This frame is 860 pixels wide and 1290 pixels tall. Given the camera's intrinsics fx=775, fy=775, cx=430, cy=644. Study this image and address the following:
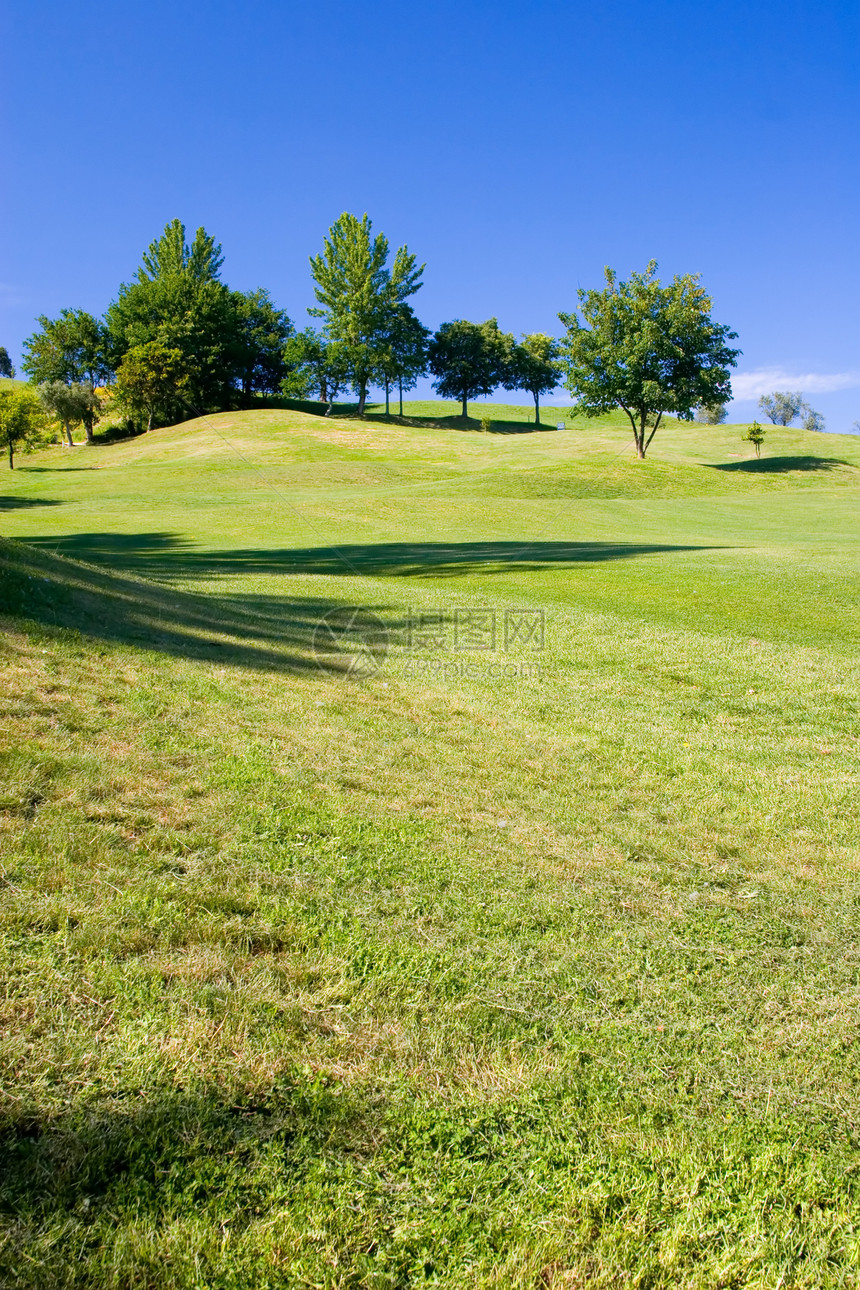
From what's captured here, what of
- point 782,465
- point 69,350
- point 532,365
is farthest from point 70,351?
point 782,465

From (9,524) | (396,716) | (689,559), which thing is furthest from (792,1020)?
(9,524)

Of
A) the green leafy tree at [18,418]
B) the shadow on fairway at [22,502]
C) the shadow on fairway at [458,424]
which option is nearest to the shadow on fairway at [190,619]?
the shadow on fairway at [22,502]

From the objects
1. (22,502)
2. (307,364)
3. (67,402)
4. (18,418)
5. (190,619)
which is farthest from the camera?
(307,364)

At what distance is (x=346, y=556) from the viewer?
66.5 ft

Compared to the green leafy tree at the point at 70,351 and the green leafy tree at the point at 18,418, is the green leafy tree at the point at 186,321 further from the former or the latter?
the green leafy tree at the point at 18,418

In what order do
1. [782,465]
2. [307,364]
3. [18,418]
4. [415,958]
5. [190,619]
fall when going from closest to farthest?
[415,958] < [190,619] < [18,418] < [782,465] < [307,364]

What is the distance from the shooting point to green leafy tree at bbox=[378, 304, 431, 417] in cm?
8462

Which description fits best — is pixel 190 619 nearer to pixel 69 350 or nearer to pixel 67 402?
pixel 67 402

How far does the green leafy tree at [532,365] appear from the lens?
96062 mm

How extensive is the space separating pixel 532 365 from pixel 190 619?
94.9m

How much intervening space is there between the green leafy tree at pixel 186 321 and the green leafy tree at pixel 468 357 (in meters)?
24.2

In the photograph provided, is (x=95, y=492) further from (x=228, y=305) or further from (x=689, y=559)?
(x=228, y=305)

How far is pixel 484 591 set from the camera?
15.1 m

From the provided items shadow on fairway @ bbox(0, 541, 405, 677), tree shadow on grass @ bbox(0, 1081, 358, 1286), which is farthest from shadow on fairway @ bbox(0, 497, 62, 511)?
tree shadow on grass @ bbox(0, 1081, 358, 1286)
